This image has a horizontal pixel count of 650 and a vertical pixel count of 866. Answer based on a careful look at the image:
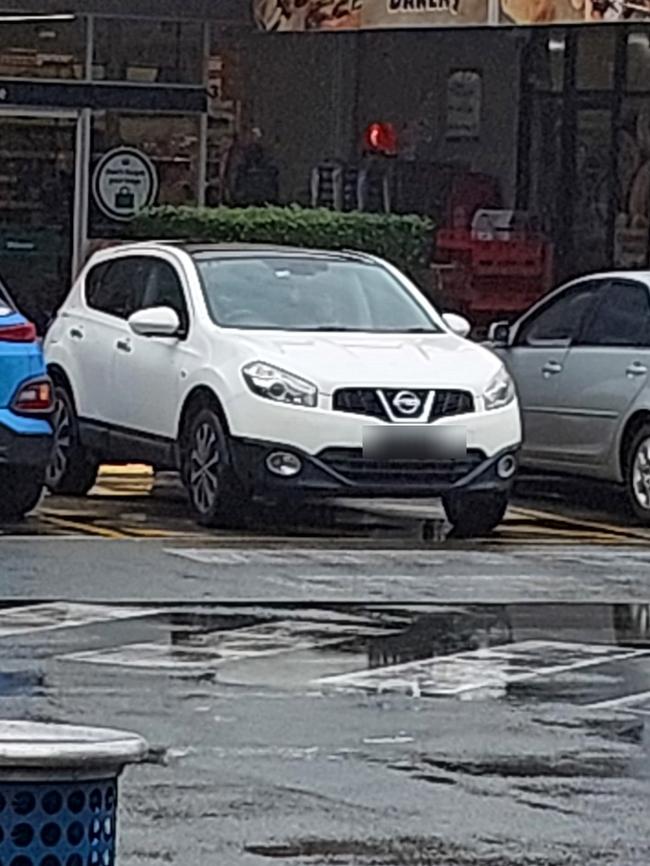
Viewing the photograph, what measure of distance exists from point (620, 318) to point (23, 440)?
4114mm

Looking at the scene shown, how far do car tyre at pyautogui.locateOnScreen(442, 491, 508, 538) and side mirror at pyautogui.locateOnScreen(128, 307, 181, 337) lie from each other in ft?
6.22

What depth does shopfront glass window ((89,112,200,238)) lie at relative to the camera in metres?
23.9

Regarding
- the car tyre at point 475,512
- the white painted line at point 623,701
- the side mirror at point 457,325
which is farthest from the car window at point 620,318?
the white painted line at point 623,701

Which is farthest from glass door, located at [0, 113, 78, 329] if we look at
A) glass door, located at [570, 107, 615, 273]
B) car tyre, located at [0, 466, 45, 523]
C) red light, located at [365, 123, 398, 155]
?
car tyre, located at [0, 466, 45, 523]

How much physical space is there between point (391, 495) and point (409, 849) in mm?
7573

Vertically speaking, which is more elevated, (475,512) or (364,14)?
(364,14)

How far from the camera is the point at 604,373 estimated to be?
16844 millimetres

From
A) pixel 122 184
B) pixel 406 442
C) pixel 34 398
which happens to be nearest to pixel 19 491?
pixel 34 398

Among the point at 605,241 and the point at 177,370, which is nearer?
the point at 177,370

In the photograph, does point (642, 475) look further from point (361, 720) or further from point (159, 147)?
point (159, 147)

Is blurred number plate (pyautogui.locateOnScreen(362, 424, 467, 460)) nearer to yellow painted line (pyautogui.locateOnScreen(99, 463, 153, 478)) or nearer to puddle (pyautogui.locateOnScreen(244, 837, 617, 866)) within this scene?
yellow painted line (pyautogui.locateOnScreen(99, 463, 153, 478))

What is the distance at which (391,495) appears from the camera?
49.5 feet

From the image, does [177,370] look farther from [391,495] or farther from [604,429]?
[604,429]

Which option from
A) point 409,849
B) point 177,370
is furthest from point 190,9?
point 409,849
